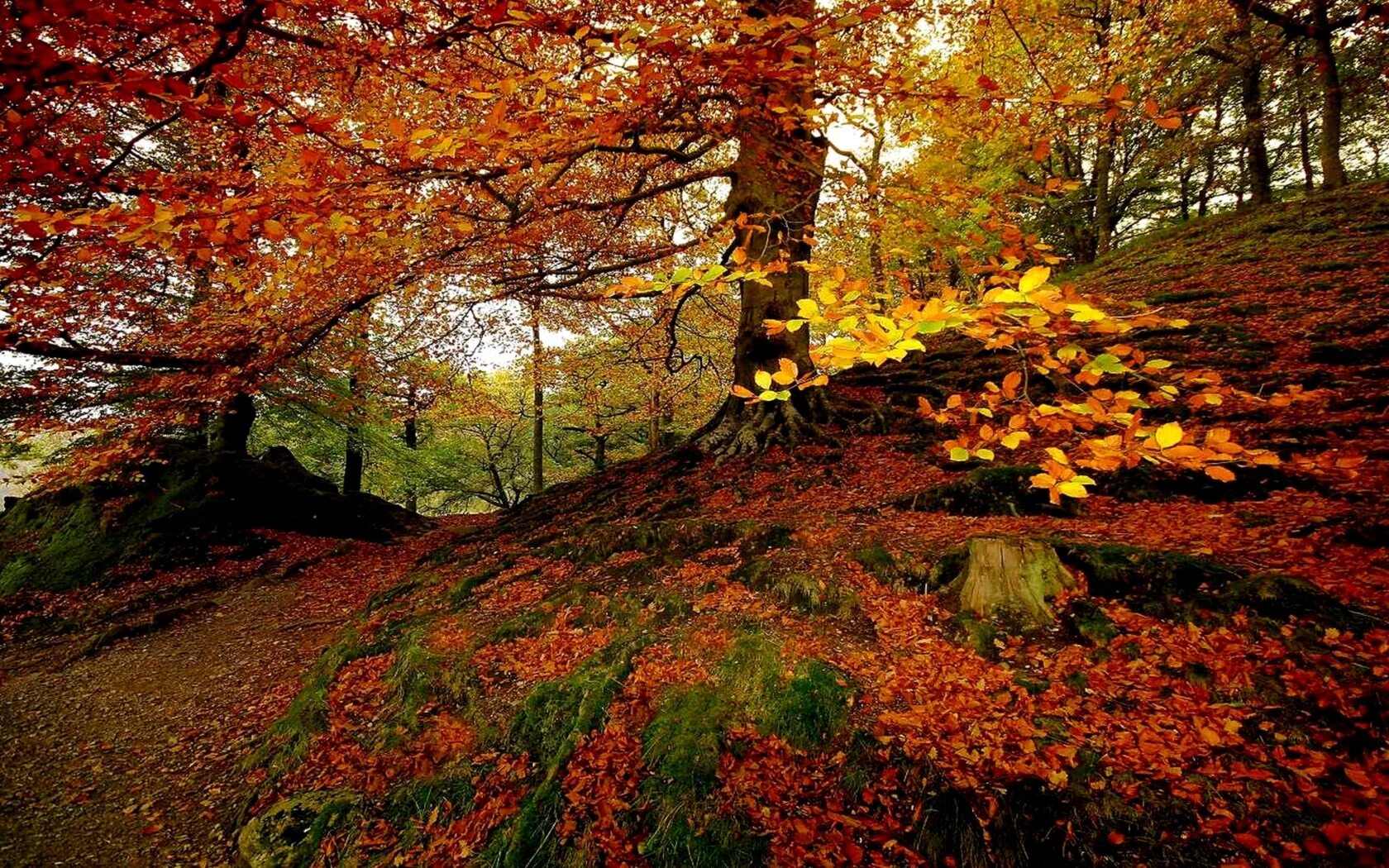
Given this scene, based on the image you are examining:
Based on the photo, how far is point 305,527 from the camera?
42.3ft

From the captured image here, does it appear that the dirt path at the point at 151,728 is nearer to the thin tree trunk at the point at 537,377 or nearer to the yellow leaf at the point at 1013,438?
the yellow leaf at the point at 1013,438

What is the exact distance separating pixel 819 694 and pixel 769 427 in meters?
5.34

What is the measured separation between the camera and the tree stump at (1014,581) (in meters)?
3.74

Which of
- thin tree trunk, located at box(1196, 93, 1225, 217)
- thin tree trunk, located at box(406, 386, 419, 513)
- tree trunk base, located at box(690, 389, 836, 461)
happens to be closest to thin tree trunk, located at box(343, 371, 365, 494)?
thin tree trunk, located at box(406, 386, 419, 513)

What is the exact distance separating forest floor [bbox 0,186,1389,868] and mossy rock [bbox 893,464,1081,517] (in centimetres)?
4

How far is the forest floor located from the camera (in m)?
2.60

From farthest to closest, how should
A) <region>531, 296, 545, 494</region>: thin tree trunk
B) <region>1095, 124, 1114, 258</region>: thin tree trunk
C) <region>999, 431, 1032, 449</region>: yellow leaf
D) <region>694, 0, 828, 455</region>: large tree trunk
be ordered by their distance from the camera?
<region>1095, 124, 1114, 258</region>: thin tree trunk < <region>531, 296, 545, 494</region>: thin tree trunk < <region>694, 0, 828, 455</region>: large tree trunk < <region>999, 431, 1032, 449</region>: yellow leaf

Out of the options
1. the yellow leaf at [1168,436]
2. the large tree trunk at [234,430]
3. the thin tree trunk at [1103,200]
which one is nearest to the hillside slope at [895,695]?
the yellow leaf at [1168,436]

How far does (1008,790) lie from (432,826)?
3.53 meters

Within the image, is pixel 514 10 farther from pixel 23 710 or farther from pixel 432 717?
pixel 23 710

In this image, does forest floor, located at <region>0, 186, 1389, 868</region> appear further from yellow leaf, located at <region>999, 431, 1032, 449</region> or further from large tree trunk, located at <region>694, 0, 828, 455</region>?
yellow leaf, located at <region>999, 431, 1032, 449</region>

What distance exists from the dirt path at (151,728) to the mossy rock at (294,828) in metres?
0.60

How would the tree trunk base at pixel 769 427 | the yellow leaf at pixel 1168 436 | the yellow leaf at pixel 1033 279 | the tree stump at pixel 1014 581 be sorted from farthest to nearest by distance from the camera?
the tree trunk base at pixel 769 427, the tree stump at pixel 1014 581, the yellow leaf at pixel 1168 436, the yellow leaf at pixel 1033 279

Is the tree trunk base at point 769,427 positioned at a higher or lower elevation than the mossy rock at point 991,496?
higher
